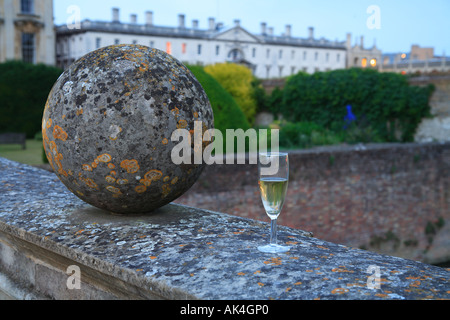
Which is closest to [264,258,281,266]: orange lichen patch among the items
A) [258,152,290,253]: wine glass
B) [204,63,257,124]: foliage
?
[258,152,290,253]: wine glass

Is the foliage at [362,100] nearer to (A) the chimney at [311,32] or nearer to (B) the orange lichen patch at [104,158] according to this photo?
(B) the orange lichen patch at [104,158]

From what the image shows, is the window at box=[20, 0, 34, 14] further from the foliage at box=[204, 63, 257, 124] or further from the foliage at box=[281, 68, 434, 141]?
the foliage at box=[281, 68, 434, 141]

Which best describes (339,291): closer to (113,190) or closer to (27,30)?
(113,190)

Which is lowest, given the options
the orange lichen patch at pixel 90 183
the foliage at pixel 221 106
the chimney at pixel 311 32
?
the orange lichen patch at pixel 90 183

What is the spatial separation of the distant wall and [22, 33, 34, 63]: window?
84.6 ft

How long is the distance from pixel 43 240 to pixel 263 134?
12605 millimetres

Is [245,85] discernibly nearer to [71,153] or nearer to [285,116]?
[285,116]

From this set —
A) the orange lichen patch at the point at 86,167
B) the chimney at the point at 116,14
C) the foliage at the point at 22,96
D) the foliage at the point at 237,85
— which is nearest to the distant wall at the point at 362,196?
the orange lichen patch at the point at 86,167

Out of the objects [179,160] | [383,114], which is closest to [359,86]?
[383,114]

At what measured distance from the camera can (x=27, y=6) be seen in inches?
1294

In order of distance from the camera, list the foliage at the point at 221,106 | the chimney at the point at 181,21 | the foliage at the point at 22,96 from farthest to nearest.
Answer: the chimney at the point at 181,21 → the foliage at the point at 22,96 → the foliage at the point at 221,106

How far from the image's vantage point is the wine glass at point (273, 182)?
2.44m
